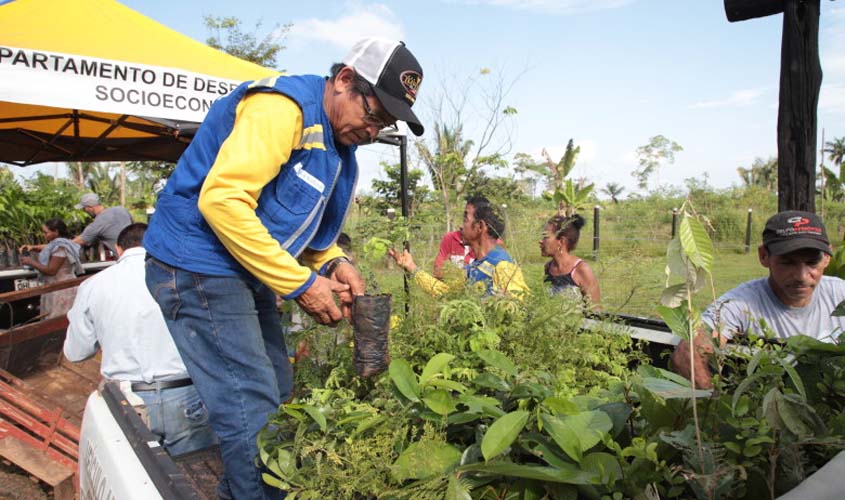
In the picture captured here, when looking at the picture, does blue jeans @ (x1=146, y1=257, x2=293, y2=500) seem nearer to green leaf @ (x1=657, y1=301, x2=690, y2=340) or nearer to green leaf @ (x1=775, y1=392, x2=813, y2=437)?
green leaf @ (x1=657, y1=301, x2=690, y2=340)

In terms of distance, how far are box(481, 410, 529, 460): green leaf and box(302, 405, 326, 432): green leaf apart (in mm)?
424

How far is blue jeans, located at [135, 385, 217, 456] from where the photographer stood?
2.94 metres

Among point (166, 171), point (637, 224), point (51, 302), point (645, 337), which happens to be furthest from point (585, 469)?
point (166, 171)

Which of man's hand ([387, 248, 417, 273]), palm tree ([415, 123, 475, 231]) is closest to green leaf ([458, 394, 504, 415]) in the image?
man's hand ([387, 248, 417, 273])

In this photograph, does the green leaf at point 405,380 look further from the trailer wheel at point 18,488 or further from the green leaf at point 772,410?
the trailer wheel at point 18,488

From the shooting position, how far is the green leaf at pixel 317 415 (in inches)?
52.8

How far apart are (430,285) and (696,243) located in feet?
4.69

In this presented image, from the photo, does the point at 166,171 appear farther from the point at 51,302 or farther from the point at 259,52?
the point at 51,302

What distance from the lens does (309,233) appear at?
2.08m

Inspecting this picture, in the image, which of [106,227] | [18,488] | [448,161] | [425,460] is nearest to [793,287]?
[425,460]

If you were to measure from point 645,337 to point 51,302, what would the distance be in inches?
216

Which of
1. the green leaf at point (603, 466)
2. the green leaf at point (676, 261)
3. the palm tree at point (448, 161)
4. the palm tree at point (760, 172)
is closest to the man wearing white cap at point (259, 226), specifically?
the green leaf at point (603, 466)

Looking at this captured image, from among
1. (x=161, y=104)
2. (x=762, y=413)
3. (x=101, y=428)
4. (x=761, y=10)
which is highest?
(x=761, y=10)

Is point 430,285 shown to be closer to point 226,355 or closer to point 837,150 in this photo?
point 226,355
